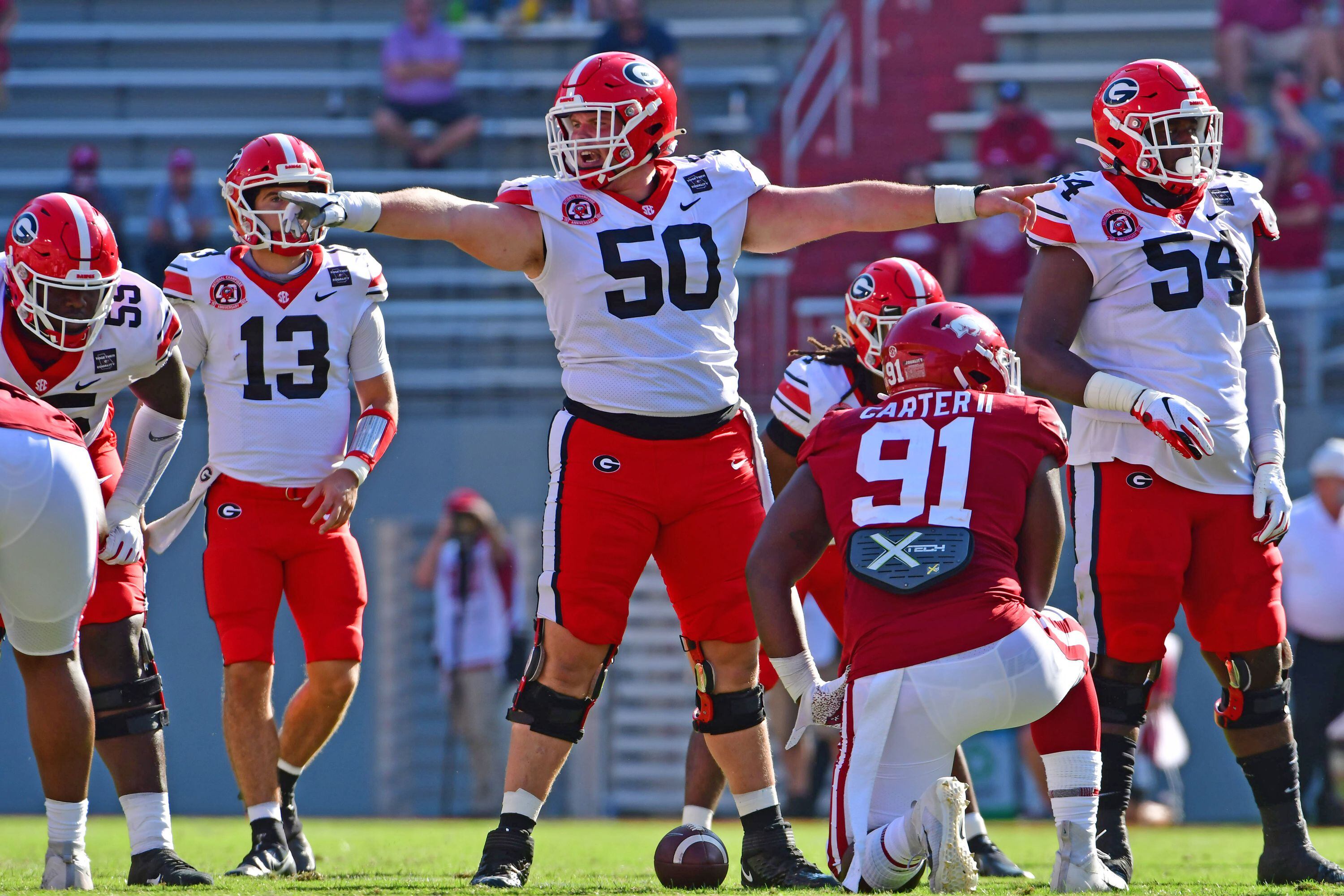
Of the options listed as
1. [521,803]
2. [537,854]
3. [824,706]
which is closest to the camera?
[824,706]

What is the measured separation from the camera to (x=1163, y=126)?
460cm

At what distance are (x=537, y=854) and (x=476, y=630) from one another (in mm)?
4145

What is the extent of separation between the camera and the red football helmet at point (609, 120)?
172 inches

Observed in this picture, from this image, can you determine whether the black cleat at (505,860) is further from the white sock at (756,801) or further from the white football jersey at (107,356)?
the white football jersey at (107,356)

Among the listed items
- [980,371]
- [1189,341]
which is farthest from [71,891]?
[1189,341]

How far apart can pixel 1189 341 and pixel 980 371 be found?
99 centimetres

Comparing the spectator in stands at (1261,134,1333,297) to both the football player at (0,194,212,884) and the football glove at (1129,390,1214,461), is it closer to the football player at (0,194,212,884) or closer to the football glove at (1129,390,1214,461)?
the football glove at (1129,390,1214,461)

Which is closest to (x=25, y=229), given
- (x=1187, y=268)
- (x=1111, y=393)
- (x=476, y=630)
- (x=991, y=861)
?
(x=1111, y=393)

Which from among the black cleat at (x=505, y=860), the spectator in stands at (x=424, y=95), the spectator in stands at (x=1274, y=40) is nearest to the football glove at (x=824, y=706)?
the black cleat at (x=505, y=860)

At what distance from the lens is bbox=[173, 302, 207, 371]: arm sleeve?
5.09 meters

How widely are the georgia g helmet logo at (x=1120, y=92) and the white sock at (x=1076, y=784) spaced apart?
6.24ft

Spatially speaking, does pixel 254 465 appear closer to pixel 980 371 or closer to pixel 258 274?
pixel 258 274

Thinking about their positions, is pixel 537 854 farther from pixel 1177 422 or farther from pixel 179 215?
pixel 179 215

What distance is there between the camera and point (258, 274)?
515 cm
